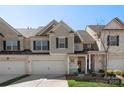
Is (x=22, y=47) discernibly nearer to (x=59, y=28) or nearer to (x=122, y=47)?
(x=59, y=28)

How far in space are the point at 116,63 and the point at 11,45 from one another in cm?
1216

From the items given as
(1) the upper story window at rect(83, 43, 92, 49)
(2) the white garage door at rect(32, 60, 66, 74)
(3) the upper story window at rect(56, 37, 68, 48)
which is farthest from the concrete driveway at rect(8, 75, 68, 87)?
(1) the upper story window at rect(83, 43, 92, 49)

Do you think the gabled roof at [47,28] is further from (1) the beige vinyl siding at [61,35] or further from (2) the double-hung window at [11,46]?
(2) the double-hung window at [11,46]

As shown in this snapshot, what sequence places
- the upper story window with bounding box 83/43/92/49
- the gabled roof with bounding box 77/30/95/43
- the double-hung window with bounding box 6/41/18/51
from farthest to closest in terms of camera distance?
the gabled roof with bounding box 77/30/95/43 < the upper story window with bounding box 83/43/92/49 < the double-hung window with bounding box 6/41/18/51

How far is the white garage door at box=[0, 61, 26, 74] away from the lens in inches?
1040

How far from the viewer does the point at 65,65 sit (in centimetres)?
2625

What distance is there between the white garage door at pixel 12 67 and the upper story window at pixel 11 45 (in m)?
1.90

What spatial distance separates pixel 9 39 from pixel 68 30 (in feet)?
23.5

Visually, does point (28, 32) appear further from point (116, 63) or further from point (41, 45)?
point (116, 63)

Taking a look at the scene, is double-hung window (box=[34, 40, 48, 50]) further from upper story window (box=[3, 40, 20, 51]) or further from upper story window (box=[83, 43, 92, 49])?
upper story window (box=[83, 43, 92, 49])

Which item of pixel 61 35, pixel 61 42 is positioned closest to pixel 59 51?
pixel 61 42

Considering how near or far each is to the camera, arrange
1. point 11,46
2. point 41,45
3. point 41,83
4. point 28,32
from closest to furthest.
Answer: point 41,83
point 41,45
point 11,46
point 28,32

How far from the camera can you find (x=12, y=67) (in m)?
26.5
